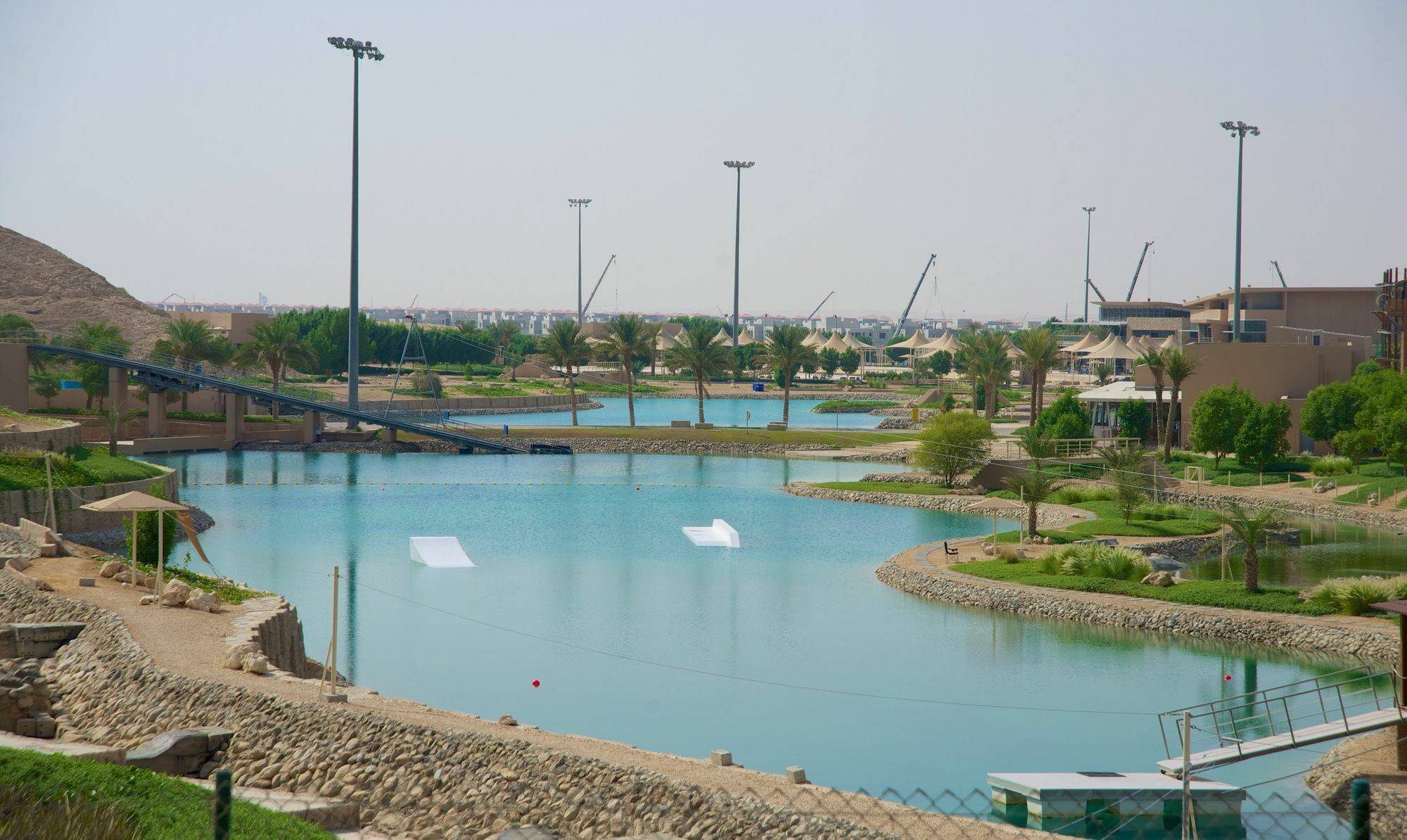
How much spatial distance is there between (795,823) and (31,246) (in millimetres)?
141321

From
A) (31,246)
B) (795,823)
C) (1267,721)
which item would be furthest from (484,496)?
(31,246)

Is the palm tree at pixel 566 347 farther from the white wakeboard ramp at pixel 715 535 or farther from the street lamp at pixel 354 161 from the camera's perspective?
the white wakeboard ramp at pixel 715 535

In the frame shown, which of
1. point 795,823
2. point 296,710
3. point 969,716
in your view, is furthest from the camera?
point 969,716

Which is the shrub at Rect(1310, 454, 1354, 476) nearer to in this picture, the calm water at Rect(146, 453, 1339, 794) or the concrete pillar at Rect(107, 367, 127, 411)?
the calm water at Rect(146, 453, 1339, 794)

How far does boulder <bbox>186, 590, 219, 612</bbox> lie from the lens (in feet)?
73.8

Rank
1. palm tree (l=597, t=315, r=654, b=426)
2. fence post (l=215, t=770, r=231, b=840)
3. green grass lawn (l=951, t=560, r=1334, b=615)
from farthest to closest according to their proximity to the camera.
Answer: palm tree (l=597, t=315, r=654, b=426), green grass lawn (l=951, t=560, r=1334, b=615), fence post (l=215, t=770, r=231, b=840)

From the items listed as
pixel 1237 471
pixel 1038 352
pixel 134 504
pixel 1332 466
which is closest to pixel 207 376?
pixel 134 504

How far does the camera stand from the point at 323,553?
3578 cm

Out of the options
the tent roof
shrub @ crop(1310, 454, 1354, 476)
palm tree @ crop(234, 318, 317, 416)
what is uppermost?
palm tree @ crop(234, 318, 317, 416)

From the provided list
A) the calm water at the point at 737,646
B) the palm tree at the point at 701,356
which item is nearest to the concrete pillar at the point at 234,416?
the calm water at the point at 737,646

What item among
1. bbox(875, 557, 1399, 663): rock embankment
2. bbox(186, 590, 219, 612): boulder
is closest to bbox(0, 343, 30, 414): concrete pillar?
bbox(186, 590, 219, 612): boulder

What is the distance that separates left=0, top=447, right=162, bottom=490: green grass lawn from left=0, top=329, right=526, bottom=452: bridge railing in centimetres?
1649

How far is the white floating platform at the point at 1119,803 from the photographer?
1608cm

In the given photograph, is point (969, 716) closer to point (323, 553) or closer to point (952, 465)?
point (323, 553)
